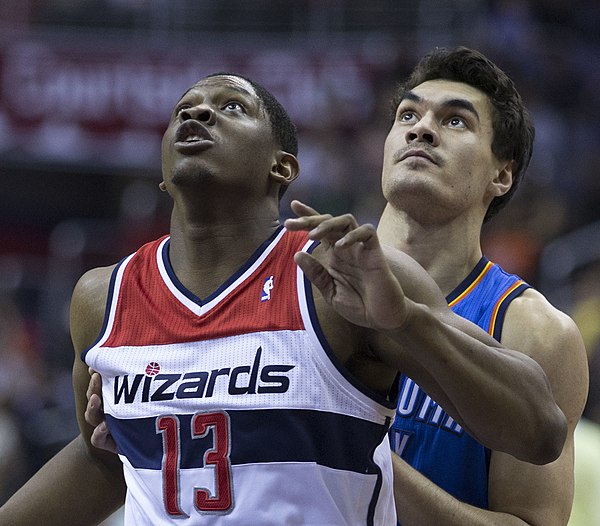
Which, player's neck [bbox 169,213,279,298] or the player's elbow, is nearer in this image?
the player's elbow

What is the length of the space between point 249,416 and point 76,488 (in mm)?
967

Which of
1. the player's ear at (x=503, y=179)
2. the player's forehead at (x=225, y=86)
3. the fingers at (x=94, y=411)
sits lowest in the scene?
the fingers at (x=94, y=411)

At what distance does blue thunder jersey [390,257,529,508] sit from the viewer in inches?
149

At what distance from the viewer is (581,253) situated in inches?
402

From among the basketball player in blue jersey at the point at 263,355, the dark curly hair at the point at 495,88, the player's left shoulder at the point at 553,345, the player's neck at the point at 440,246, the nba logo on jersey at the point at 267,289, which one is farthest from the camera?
the dark curly hair at the point at 495,88

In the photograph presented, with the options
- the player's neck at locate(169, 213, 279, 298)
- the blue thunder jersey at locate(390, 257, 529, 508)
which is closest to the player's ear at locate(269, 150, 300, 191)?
the player's neck at locate(169, 213, 279, 298)

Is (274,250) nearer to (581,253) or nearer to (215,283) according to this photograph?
(215,283)

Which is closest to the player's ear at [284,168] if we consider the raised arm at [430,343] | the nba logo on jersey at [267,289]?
the nba logo on jersey at [267,289]

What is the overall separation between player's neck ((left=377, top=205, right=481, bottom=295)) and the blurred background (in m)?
6.18

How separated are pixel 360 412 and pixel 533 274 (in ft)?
23.7

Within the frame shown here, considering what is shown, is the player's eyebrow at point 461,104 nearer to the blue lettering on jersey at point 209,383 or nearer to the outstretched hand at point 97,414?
the blue lettering on jersey at point 209,383

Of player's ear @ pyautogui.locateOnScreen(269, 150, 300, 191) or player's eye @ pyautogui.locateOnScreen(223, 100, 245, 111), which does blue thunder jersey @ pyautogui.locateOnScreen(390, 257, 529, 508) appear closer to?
player's ear @ pyautogui.locateOnScreen(269, 150, 300, 191)

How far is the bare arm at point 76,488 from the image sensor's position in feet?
12.0

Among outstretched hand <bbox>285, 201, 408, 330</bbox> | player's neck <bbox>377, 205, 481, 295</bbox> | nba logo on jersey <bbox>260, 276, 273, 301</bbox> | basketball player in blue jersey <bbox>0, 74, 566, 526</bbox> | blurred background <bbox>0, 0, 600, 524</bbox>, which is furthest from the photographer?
blurred background <bbox>0, 0, 600, 524</bbox>
